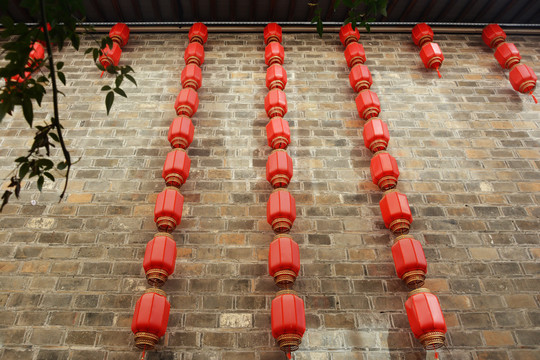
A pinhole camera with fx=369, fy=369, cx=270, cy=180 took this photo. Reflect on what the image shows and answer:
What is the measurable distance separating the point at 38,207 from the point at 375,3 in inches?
101

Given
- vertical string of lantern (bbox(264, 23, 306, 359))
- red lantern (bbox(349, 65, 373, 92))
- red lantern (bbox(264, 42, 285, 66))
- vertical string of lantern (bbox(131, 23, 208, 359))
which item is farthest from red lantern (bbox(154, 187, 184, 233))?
red lantern (bbox(349, 65, 373, 92))

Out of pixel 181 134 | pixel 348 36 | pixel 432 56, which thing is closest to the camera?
pixel 181 134

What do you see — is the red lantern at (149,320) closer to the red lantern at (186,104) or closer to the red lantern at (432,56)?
the red lantern at (186,104)

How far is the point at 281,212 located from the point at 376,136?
0.99 m

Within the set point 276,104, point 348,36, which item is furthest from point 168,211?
point 348,36

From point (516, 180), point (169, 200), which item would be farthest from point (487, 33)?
point (169, 200)

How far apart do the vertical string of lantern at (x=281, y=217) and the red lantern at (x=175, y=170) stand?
1.97 ft

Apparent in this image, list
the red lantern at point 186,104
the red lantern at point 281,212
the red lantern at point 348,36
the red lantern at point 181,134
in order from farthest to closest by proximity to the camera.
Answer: the red lantern at point 348,36, the red lantern at point 186,104, the red lantern at point 181,134, the red lantern at point 281,212

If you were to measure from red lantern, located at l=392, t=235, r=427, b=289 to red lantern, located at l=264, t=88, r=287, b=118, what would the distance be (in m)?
1.39

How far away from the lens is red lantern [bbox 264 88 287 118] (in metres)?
3.01

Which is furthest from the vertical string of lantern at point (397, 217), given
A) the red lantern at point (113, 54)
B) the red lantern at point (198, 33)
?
the red lantern at point (113, 54)

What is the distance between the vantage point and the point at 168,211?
2.41 meters

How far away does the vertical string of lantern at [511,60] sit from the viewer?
10.6ft

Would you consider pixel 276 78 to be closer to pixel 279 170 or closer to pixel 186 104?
pixel 186 104
